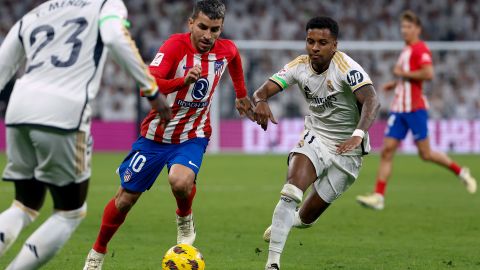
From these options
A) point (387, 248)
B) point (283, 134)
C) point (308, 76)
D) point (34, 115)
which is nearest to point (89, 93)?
point (34, 115)

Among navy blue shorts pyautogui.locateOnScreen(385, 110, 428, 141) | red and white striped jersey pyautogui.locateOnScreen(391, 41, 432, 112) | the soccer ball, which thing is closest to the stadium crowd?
red and white striped jersey pyautogui.locateOnScreen(391, 41, 432, 112)

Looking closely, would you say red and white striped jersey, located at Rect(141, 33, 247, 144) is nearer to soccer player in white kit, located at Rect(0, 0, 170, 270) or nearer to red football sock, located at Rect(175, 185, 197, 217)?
red football sock, located at Rect(175, 185, 197, 217)

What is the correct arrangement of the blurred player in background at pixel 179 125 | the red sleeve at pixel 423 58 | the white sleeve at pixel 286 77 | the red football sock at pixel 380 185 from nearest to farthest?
the blurred player in background at pixel 179 125 < the white sleeve at pixel 286 77 < the red football sock at pixel 380 185 < the red sleeve at pixel 423 58

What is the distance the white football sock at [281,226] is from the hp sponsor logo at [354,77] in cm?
116

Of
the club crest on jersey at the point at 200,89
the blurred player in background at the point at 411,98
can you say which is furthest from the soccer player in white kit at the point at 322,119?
the blurred player in background at the point at 411,98

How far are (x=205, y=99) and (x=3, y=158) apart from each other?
13.9 m

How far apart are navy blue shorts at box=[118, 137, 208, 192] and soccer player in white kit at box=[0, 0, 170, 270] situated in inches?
75.0

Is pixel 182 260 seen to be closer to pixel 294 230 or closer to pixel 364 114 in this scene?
pixel 364 114

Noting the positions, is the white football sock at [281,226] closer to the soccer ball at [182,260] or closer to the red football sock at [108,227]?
the soccer ball at [182,260]

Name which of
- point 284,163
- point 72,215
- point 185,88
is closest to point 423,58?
point 185,88

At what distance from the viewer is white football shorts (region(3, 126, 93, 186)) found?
5.60 metres

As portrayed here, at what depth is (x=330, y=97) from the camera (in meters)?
8.04

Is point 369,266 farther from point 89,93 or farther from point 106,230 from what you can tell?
point 89,93

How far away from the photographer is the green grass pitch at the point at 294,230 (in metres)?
8.34
